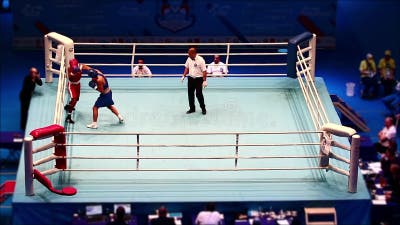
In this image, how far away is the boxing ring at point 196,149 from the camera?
13453 millimetres

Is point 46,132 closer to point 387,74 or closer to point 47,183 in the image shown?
point 47,183

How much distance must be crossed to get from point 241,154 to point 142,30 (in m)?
12.7

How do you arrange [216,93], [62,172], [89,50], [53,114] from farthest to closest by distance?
1. [89,50]
2. [216,93]
3. [53,114]
4. [62,172]

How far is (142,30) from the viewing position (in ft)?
88.1

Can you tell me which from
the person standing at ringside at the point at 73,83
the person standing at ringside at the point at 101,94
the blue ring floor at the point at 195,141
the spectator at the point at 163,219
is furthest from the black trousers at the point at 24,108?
the spectator at the point at 163,219

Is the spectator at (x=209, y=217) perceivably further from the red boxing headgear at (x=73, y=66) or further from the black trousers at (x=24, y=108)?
the black trousers at (x=24, y=108)

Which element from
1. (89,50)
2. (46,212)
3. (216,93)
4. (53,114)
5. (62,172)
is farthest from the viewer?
(89,50)

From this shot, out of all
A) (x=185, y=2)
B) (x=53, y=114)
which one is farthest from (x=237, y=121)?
(x=185, y=2)

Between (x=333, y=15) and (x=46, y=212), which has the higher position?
(x=333, y=15)

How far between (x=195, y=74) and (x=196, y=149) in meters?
1.49

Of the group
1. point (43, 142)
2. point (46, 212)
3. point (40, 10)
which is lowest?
point (46, 212)

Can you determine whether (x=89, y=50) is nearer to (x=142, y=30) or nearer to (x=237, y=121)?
(x=142, y=30)

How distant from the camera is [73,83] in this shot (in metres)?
15.5

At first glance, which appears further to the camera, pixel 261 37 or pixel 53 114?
pixel 261 37
